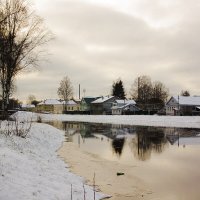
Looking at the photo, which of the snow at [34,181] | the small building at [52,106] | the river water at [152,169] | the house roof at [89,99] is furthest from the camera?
the small building at [52,106]

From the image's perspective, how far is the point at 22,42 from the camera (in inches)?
1451

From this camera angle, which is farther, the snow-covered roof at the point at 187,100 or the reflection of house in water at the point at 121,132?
the snow-covered roof at the point at 187,100

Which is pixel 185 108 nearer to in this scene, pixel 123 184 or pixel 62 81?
pixel 62 81

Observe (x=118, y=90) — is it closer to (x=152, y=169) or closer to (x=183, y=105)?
(x=183, y=105)

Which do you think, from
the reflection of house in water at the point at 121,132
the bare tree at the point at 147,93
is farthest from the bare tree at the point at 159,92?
the reflection of house in water at the point at 121,132

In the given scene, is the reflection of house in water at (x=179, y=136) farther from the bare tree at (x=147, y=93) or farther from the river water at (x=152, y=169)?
the bare tree at (x=147, y=93)

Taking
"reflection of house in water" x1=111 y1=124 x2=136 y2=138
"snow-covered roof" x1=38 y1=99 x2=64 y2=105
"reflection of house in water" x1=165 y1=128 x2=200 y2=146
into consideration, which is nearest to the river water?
"reflection of house in water" x1=165 y1=128 x2=200 y2=146

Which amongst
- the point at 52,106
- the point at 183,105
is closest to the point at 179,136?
the point at 183,105

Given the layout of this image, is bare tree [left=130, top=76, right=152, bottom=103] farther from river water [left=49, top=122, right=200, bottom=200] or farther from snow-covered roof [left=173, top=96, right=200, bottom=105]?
river water [left=49, top=122, right=200, bottom=200]

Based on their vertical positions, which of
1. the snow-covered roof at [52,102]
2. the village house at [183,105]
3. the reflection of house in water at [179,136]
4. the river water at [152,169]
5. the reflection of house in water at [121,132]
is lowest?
the river water at [152,169]

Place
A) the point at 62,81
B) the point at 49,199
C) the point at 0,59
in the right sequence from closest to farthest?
the point at 49,199, the point at 0,59, the point at 62,81

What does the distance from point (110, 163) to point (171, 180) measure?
4.90 metres

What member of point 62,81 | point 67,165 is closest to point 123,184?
point 67,165

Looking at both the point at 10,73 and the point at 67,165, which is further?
the point at 10,73
